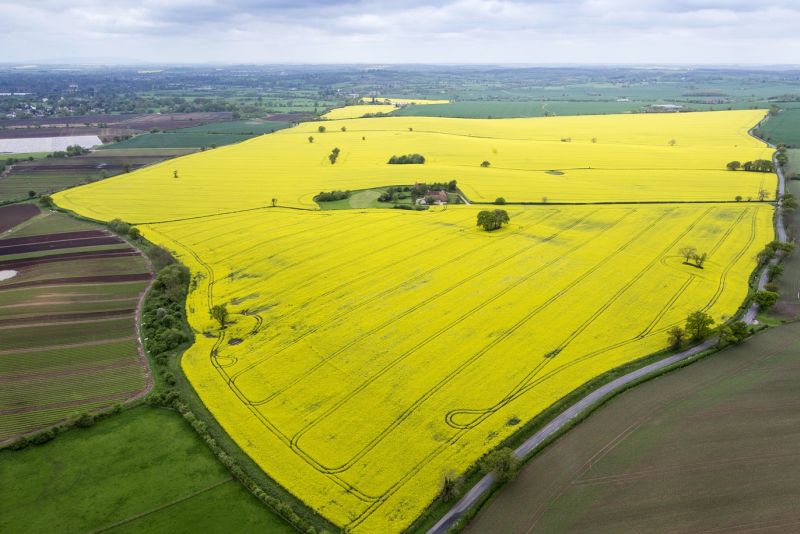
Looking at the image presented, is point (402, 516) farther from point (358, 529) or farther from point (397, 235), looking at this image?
point (397, 235)

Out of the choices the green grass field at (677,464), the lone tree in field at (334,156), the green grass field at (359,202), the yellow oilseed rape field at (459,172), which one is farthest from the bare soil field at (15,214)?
the green grass field at (677,464)

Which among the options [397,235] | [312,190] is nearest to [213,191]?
[312,190]

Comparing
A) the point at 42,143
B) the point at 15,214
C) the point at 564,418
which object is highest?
the point at 42,143

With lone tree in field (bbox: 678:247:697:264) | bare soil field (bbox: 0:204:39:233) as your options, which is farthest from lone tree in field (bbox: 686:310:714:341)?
bare soil field (bbox: 0:204:39:233)

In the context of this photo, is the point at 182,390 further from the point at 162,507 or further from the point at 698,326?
the point at 698,326

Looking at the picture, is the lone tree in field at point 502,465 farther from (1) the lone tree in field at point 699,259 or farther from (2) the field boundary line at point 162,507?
(1) the lone tree in field at point 699,259

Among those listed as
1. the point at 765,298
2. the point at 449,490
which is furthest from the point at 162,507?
the point at 765,298
